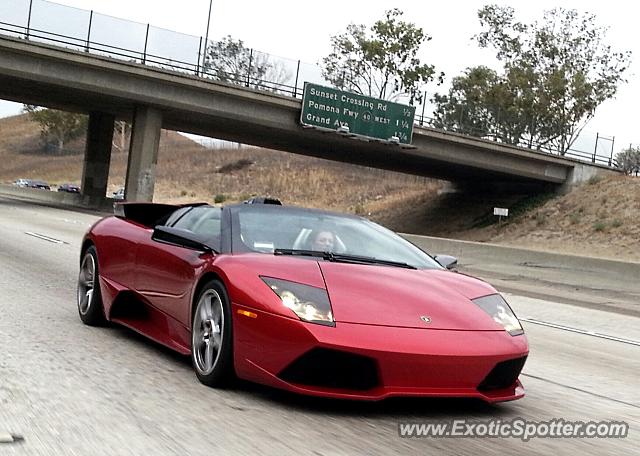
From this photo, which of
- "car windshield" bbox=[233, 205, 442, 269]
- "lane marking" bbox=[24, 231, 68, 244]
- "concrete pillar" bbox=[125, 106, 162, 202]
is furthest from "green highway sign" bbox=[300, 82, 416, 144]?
"car windshield" bbox=[233, 205, 442, 269]

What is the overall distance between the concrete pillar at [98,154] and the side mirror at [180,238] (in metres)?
47.1

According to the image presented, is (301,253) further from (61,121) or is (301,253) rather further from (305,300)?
(61,121)

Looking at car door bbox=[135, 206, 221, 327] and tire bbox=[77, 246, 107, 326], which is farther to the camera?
tire bbox=[77, 246, 107, 326]

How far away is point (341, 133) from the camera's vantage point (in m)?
41.7

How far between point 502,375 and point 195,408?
1.77 meters

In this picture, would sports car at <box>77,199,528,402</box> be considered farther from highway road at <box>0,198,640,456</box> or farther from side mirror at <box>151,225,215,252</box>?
highway road at <box>0,198,640,456</box>

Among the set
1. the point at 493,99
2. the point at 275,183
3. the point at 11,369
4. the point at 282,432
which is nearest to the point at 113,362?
the point at 11,369

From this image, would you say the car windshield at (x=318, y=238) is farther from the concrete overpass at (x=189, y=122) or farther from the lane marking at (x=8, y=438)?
the concrete overpass at (x=189, y=122)

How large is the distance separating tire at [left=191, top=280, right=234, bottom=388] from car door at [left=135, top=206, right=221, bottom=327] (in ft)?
0.64

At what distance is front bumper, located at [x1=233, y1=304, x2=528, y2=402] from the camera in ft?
15.1

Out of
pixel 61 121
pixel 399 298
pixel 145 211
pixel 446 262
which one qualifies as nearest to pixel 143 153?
pixel 145 211

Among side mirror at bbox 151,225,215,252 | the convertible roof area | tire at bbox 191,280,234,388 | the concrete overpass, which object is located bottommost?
tire at bbox 191,280,234,388

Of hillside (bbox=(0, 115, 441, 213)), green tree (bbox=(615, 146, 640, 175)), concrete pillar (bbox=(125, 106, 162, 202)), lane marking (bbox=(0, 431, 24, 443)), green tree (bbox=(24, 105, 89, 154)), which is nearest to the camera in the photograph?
lane marking (bbox=(0, 431, 24, 443))

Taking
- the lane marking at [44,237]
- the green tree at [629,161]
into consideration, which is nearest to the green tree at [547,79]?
the green tree at [629,161]
